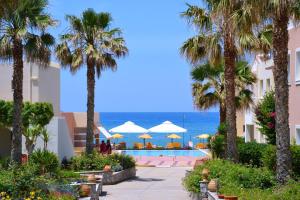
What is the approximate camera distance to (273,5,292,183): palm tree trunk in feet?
59.1

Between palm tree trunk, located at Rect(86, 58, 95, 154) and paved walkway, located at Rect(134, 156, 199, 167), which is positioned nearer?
palm tree trunk, located at Rect(86, 58, 95, 154)

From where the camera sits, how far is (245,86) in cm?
3834

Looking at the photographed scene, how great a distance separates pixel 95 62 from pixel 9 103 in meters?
4.92

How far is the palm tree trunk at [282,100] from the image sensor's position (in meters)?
18.0

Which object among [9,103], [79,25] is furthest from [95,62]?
[9,103]

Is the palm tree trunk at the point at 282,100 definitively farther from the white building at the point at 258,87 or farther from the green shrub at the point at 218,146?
the green shrub at the point at 218,146

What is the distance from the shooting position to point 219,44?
86.0ft

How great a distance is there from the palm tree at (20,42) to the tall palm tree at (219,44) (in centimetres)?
Answer: 593

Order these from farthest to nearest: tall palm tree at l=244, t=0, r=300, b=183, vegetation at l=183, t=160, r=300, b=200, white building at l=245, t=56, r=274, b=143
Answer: white building at l=245, t=56, r=274, b=143 < tall palm tree at l=244, t=0, r=300, b=183 < vegetation at l=183, t=160, r=300, b=200

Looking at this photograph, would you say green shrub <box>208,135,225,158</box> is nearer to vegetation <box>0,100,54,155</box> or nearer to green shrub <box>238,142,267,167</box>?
green shrub <box>238,142,267,167</box>

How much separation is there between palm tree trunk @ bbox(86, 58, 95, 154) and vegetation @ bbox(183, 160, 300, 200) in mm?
10533

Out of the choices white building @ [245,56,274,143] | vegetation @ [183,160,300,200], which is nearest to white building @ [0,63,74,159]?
white building @ [245,56,274,143]

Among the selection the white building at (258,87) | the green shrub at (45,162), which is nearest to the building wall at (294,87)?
the white building at (258,87)

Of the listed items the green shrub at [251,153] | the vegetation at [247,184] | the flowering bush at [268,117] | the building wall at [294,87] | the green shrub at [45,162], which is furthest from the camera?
the flowering bush at [268,117]
